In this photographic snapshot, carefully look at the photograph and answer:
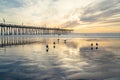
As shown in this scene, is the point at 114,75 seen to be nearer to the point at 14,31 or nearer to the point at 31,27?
the point at 14,31

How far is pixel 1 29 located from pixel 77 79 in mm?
139063

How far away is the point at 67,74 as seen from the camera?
49.6ft

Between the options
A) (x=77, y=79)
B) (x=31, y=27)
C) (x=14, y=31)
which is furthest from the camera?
(x=31, y=27)

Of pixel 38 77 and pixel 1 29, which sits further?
pixel 1 29

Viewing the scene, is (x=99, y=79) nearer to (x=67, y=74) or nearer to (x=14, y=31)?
(x=67, y=74)

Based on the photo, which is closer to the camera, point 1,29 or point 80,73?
point 80,73

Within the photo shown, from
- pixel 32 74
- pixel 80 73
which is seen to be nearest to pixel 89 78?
pixel 80 73

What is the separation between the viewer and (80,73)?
15492mm

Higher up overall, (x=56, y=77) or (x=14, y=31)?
(x=14, y=31)

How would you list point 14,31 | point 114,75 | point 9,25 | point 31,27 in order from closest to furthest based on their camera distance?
point 114,75
point 9,25
point 14,31
point 31,27

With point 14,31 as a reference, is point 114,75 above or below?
below

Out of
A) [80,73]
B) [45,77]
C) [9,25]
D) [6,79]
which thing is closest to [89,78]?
[80,73]

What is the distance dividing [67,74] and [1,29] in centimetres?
13735

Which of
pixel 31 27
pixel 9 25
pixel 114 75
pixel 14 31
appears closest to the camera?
pixel 114 75
